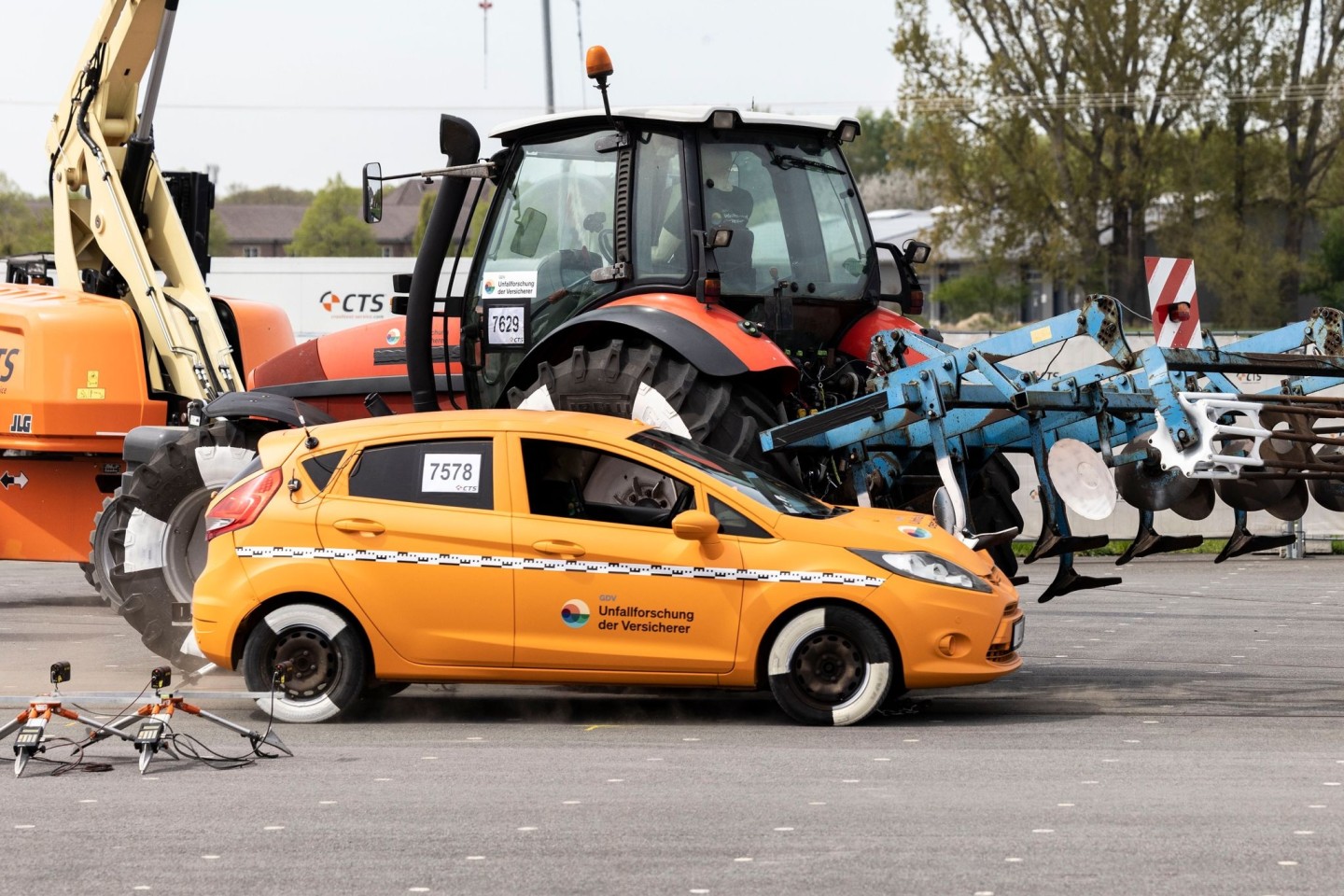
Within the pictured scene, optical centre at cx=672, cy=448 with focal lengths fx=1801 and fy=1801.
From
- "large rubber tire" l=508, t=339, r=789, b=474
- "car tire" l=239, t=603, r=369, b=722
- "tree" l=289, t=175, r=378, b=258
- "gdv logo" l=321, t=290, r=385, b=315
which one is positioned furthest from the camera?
"tree" l=289, t=175, r=378, b=258

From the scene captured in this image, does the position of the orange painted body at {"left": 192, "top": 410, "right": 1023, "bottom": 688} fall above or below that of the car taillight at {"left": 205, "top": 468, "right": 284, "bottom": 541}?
below

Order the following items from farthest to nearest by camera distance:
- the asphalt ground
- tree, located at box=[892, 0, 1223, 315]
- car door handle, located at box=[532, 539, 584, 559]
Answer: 1. tree, located at box=[892, 0, 1223, 315]
2. car door handle, located at box=[532, 539, 584, 559]
3. the asphalt ground

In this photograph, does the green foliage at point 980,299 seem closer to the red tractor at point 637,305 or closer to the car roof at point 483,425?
the red tractor at point 637,305

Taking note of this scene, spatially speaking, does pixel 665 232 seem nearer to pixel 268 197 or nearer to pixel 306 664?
pixel 306 664

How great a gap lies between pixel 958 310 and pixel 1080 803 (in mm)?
61757

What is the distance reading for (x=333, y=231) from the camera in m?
108

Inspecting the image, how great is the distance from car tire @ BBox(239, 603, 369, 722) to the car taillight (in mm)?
534

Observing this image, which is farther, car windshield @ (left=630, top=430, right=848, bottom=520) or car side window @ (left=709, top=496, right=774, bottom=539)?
car windshield @ (left=630, top=430, right=848, bottom=520)

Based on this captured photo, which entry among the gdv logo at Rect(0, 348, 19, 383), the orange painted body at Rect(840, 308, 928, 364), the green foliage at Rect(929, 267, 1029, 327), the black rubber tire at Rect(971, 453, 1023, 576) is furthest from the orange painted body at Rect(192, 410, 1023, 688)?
the green foliage at Rect(929, 267, 1029, 327)

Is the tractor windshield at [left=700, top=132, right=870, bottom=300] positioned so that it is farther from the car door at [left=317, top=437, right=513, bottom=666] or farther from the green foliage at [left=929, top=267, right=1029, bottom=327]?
the green foliage at [left=929, top=267, right=1029, bottom=327]

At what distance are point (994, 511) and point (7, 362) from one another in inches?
289

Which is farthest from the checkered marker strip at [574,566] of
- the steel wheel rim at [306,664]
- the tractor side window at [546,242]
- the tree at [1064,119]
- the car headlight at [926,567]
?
the tree at [1064,119]

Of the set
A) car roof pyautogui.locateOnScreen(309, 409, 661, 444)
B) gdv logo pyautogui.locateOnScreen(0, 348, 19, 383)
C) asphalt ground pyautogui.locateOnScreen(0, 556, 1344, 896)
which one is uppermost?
gdv logo pyautogui.locateOnScreen(0, 348, 19, 383)

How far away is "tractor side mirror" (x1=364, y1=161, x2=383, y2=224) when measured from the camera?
1102 centimetres
